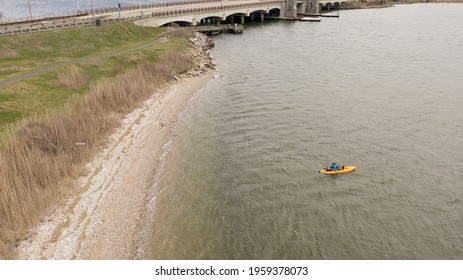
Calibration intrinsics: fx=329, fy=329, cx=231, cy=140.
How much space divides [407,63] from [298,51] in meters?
27.5

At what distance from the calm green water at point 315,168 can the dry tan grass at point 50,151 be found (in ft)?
26.3

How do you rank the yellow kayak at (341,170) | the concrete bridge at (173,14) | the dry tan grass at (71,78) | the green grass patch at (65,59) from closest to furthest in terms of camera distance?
1. the yellow kayak at (341,170)
2. the green grass patch at (65,59)
3. the dry tan grass at (71,78)
4. the concrete bridge at (173,14)

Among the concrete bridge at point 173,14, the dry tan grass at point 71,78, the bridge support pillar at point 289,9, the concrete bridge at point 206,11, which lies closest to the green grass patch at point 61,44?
the concrete bridge at point 173,14

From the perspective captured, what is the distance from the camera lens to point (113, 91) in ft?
149

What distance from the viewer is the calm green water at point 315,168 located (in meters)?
23.8

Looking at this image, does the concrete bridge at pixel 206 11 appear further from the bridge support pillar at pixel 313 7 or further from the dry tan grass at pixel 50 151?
the dry tan grass at pixel 50 151

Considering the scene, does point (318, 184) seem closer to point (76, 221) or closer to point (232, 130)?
point (232, 130)

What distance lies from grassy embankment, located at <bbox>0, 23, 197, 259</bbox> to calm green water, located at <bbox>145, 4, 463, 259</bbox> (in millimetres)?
8210

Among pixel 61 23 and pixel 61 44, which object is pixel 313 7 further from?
A: pixel 61 44

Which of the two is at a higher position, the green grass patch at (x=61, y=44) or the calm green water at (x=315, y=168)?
Result: the green grass patch at (x=61, y=44)

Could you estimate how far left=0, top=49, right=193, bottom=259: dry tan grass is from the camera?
23281mm

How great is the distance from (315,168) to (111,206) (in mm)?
19570

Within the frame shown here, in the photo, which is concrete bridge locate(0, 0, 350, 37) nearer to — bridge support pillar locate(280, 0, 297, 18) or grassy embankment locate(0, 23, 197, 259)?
bridge support pillar locate(280, 0, 297, 18)

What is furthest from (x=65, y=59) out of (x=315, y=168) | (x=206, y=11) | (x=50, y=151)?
(x=206, y=11)
